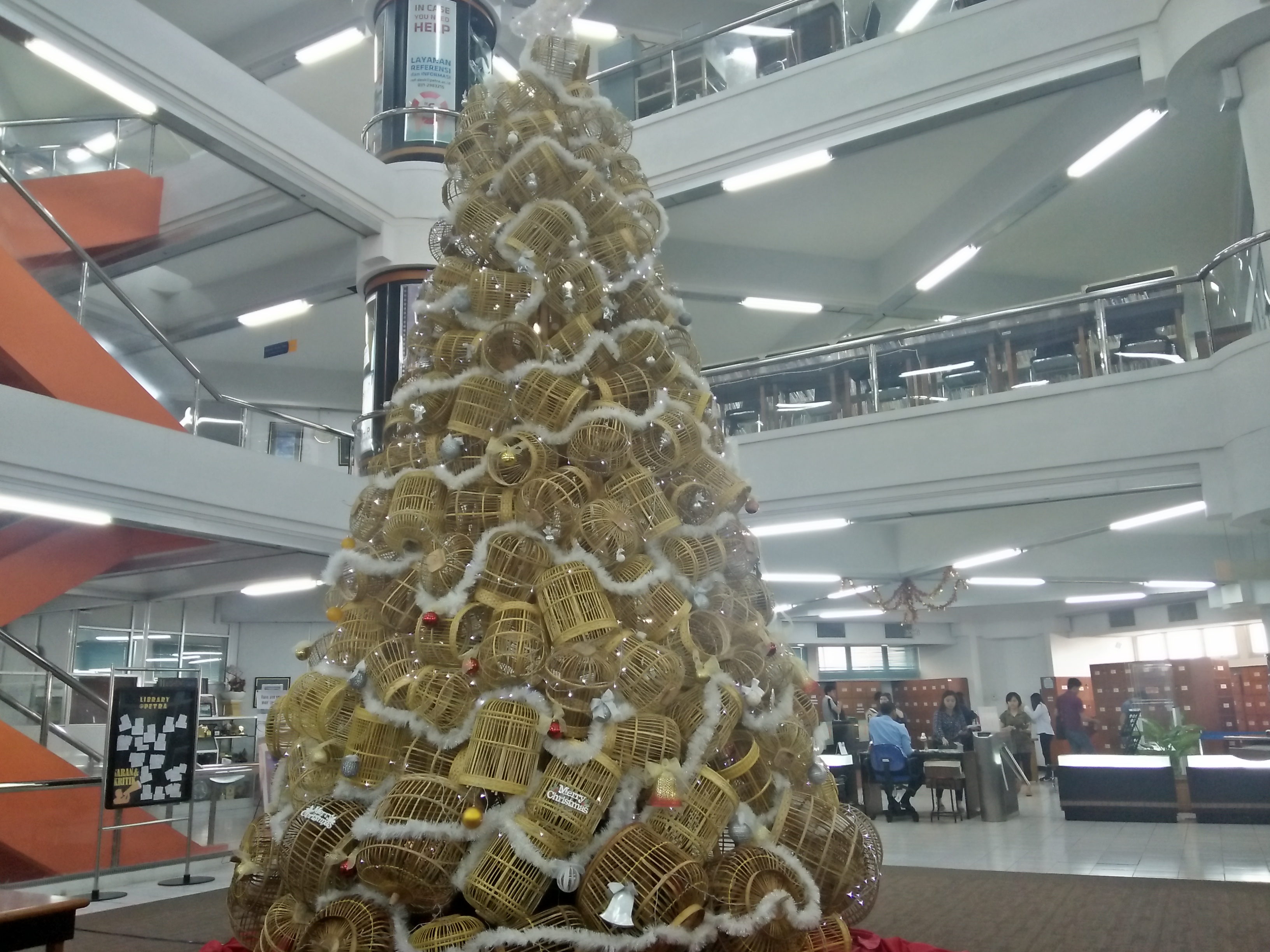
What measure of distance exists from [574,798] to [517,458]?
99 cm

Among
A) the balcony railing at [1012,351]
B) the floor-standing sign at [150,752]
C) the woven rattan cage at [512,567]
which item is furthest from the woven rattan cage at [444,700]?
the balcony railing at [1012,351]

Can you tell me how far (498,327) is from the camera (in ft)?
9.83

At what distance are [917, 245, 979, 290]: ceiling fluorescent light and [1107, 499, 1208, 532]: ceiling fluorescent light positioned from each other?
10.6 feet

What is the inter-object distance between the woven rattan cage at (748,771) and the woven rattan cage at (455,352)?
144 centimetres

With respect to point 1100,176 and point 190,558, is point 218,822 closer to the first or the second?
point 190,558

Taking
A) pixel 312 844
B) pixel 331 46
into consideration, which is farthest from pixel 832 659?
pixel 312 844

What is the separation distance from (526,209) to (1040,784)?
1293 centimetres

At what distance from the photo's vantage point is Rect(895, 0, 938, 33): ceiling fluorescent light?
736cm

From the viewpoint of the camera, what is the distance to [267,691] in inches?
424

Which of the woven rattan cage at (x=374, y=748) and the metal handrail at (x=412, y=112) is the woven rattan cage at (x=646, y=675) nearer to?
the woven rattan cage at (x=374, y=748)

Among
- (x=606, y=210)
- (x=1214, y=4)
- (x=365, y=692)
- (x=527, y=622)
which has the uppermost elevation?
(x=1214, y=4)

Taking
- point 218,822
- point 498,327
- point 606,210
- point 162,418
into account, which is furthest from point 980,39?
point 218,822

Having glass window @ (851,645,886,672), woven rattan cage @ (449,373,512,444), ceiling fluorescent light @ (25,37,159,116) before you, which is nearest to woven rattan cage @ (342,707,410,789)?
woven rattan cage @ (449,373,512,444)

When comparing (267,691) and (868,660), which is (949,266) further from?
(868,660)
